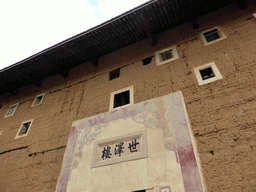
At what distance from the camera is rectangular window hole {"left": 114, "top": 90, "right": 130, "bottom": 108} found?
6.57m

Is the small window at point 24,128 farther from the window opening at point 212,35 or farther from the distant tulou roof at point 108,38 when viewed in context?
the window opening at point 212,35

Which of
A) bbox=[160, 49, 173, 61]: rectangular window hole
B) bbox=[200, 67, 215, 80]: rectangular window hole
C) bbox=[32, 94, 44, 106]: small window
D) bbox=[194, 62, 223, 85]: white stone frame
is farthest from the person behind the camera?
bbox=[32, 94, 44, 106]: small window

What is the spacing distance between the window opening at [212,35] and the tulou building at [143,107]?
0.11 feet

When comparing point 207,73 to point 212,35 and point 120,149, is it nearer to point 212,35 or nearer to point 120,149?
point 212,35

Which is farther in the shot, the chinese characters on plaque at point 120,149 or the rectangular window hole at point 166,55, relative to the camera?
the rectangular window hole at point 166,55

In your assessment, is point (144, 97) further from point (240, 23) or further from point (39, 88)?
point (39, 88)

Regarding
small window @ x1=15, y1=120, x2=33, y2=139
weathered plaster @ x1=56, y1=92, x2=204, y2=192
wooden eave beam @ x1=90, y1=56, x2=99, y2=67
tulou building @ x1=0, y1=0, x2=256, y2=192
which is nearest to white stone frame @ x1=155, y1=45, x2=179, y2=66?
tulou building @ x1=0, y1=0, x2=256, y2=192

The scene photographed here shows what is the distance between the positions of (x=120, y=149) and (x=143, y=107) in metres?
1.40

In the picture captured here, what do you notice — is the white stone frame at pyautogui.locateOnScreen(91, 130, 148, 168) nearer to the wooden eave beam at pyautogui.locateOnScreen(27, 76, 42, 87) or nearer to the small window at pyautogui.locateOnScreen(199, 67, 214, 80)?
the small window at pyautogui.locateOnScreen(199, 67, 214, 80)

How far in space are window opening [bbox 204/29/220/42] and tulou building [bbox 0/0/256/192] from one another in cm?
3

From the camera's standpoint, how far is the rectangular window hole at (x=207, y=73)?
5649mm

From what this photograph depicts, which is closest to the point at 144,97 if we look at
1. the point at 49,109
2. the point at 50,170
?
the point at 50,170

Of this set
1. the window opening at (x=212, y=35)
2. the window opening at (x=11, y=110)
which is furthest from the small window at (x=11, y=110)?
the window opening at (x=212, y=35)

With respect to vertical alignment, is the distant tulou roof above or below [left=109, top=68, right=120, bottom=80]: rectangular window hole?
above
